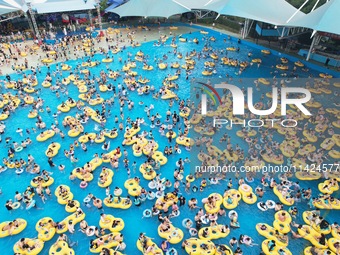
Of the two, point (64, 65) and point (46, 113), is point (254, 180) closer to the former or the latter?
point (46, 113)

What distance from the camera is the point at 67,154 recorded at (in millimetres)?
19500

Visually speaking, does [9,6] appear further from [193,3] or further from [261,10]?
[261,10]

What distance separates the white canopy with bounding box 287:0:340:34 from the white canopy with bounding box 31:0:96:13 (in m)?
30.4

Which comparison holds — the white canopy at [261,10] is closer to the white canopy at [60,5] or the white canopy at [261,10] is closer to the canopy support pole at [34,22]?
the white canopy at [60,5]

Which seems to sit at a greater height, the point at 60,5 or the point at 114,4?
the point at 60,5

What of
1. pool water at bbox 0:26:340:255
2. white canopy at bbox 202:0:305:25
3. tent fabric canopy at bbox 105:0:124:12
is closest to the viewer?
pool water at bbox 0:26:340:255

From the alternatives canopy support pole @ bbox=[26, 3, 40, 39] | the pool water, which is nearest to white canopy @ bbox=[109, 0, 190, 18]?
canopy support pole @ bbox=[26, 3, 40, 39]

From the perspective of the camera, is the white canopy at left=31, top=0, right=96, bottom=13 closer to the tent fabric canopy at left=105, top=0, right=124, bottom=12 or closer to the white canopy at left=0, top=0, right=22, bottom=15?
the white canopy at left=0, top=0, right=22, bottom=15

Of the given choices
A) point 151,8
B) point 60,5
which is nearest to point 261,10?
point 151,8

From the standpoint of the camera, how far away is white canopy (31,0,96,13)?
129 feet

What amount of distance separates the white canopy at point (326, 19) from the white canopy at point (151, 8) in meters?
19.2

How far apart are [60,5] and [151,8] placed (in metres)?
13.6

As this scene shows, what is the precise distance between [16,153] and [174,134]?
1174 centimetres

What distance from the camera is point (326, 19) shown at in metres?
24.3
